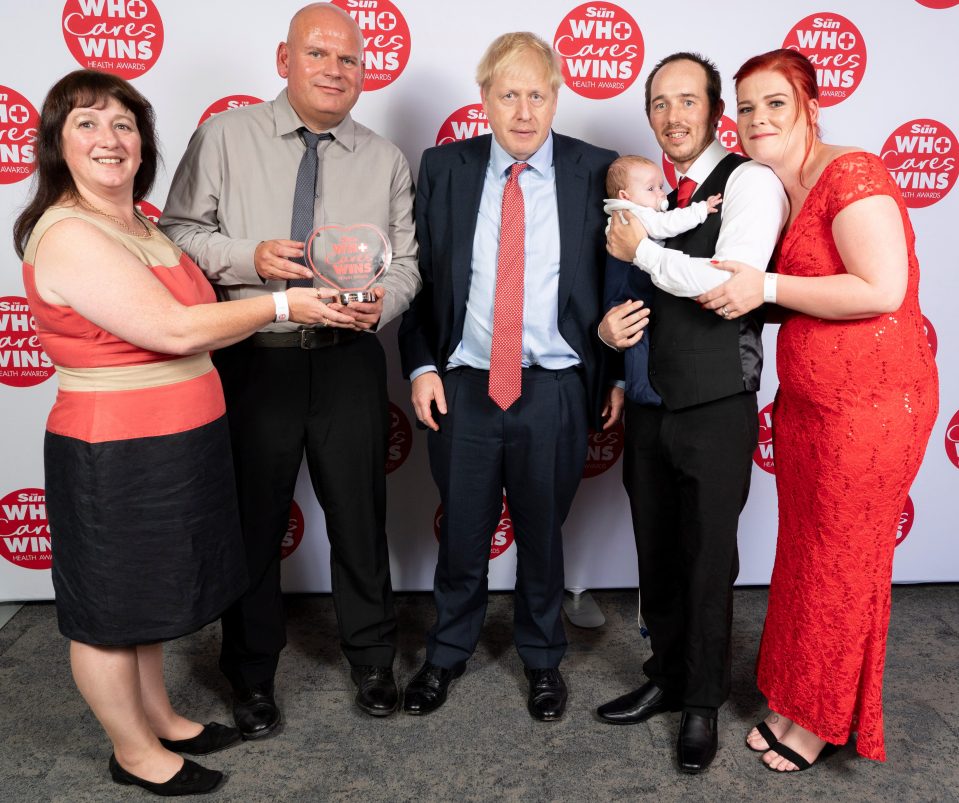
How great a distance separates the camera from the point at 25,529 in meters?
2.80

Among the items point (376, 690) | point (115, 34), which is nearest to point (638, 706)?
point (376, 690)

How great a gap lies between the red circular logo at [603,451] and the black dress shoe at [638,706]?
882mm

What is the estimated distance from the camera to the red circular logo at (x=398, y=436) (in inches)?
110

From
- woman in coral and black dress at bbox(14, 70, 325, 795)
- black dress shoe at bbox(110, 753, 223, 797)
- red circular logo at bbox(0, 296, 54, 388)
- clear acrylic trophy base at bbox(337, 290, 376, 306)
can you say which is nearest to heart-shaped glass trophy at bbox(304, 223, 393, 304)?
clear acrylic trophy base at bbox(337, 290, 376, 306)

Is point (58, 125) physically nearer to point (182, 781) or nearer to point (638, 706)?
point (182, 781)

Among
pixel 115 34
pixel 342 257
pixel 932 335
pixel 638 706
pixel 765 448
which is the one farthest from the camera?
pixel 765 448

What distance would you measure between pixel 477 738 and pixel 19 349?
6.45 feet

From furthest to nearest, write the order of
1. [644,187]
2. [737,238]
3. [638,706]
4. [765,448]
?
1. [765,448]
2. [638,706]
3. [644,187]
4. [737,238]

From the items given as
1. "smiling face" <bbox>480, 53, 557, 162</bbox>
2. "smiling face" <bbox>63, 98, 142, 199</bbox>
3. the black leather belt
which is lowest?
the black leather belt

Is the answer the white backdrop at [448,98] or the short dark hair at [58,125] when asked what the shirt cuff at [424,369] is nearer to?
the white backdrop at [448,98]

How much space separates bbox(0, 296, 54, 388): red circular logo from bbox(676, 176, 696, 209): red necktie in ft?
6.92

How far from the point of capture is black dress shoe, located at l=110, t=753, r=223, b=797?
182cm

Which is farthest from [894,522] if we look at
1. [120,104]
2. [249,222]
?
[120,104]

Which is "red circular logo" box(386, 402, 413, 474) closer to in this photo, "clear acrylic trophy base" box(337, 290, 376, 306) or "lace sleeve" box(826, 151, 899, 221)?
"clear acrylic trophy base" box(337, 290, 376, 306)
